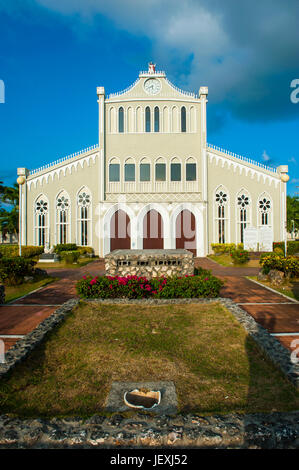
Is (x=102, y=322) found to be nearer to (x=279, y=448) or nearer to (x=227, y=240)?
(x=279, y=448)

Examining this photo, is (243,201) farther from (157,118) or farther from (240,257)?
(157,118)

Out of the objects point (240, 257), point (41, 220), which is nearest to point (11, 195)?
point (41, 220)

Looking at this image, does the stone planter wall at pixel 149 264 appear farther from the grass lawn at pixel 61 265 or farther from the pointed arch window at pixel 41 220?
the pointed arch window at pixel 41 220

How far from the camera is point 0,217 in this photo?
4878 cm

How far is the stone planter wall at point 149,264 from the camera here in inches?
374

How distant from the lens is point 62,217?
2267cm

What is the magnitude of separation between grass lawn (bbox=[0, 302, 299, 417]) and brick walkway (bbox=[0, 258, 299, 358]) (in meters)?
0.99

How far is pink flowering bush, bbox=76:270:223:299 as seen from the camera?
8.33 m

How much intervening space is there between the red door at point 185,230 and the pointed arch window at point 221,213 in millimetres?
2100

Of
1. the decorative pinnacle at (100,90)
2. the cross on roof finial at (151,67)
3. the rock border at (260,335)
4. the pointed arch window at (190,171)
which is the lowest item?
the rock border at (260,335)

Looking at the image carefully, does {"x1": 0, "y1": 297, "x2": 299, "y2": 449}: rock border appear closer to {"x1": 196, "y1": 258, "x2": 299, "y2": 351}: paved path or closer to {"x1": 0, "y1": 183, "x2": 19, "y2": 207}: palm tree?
{"x1": 196, "y1": 258, "x2": 299, "y2": 351}: paved path

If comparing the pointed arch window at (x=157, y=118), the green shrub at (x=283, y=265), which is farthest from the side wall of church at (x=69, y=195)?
the green shrub at (x=283, y=265)

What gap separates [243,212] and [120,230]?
10.4 meters

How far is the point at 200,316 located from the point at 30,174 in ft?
67.9
